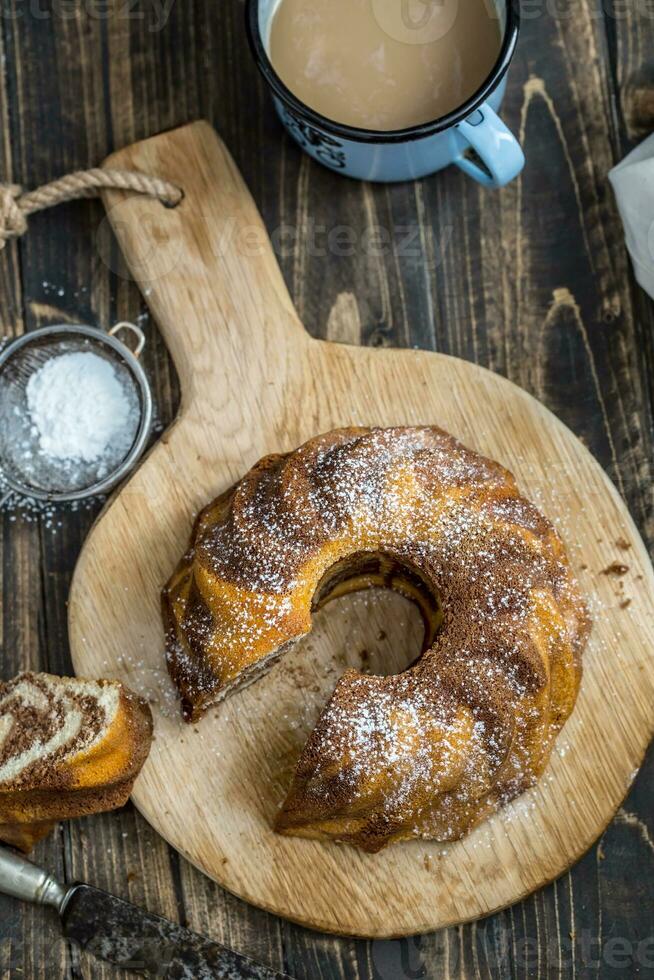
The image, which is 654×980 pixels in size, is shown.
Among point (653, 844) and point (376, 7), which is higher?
point (376, 7)

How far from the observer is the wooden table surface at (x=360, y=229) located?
2.32 meters

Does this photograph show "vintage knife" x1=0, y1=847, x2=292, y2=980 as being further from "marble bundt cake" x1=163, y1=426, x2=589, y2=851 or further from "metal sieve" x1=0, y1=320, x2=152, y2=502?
"metal sieve" x1=0, y1=320, x2=152, y2=502

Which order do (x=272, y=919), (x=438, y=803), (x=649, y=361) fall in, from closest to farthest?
1. (x=438, y=803)
2. (x=272, y=919)
3. (x=649, y=361)

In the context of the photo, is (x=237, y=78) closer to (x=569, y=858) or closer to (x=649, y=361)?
(x=649, y=361)

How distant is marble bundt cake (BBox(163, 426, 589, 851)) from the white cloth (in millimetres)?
594

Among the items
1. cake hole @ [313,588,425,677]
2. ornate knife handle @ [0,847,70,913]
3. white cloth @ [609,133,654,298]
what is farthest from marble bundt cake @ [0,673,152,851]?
white cloth @ [609,133,654,298]

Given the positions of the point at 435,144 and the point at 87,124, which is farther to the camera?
the point at 87,124

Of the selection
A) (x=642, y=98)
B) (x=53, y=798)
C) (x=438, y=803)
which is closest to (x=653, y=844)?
(x=438, y=803)

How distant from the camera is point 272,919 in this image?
2189mm

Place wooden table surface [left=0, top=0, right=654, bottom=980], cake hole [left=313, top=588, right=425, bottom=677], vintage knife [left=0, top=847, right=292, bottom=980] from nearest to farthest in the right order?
vintage knife [left=0, top=847, right=292, bottom=980], cake hole [left=313, top=588, right=425, bottom=677], wooden table surface [left=0, top=0, right=654, bottom=980]

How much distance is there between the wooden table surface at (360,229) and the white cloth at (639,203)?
83 mm

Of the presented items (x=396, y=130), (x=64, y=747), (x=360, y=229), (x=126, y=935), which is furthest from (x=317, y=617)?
(x=396, y=130)

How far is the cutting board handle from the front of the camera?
7.45ft

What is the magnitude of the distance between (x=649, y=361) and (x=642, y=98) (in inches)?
23.7
